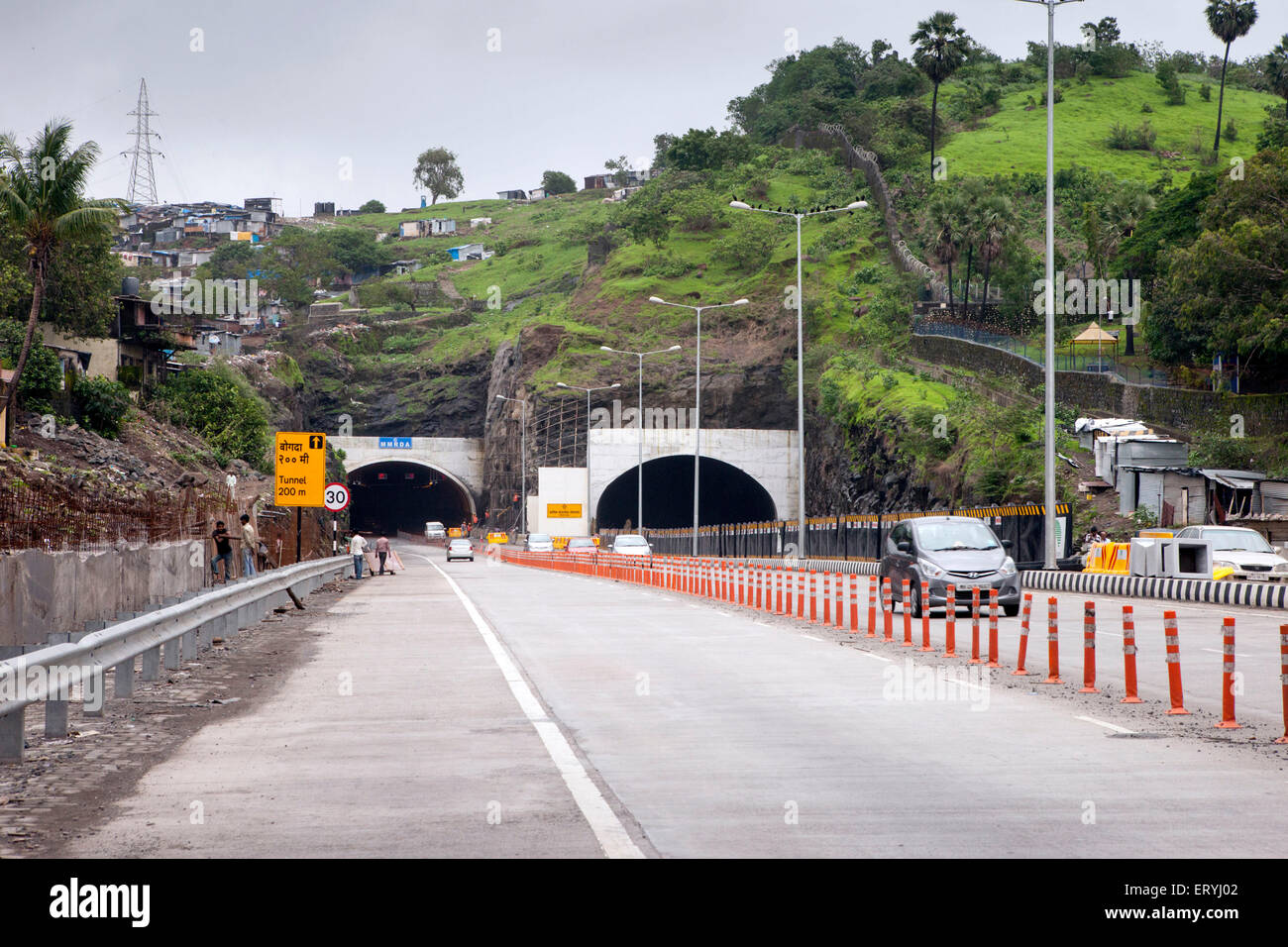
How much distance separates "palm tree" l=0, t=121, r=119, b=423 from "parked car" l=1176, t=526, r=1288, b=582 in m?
36.3

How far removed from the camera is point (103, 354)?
242 ft

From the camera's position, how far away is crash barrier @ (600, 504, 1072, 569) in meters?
45.0

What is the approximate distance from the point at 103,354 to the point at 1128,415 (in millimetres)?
47161

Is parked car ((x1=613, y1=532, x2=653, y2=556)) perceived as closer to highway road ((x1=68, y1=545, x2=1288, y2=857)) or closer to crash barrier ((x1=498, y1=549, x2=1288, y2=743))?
crash barrier ((x1=498, y1=549, x2=1288, y2=743))

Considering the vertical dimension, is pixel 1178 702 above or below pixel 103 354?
below

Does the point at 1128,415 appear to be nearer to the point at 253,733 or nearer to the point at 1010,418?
the point at 1010,418

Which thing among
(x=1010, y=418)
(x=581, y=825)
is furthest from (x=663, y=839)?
(x=1010, y=418)

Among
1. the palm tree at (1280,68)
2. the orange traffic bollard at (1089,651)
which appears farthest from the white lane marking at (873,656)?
the palm tree at (1280,68)

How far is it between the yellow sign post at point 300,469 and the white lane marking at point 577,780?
20.0m

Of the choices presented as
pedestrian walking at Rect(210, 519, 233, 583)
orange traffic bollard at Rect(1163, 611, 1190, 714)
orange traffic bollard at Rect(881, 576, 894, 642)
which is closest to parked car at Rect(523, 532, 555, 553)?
pedestrian walking at Rect(210, 519, 233, 583)

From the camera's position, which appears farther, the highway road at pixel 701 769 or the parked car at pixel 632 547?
the parked car at pixel 632 547

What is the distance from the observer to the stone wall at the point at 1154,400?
53.3 metres

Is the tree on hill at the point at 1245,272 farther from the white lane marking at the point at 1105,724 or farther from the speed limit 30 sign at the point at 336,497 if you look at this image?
A: the white lane marking at the point at 1105,724
